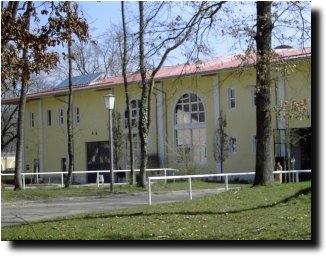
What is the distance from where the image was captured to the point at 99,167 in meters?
44.6

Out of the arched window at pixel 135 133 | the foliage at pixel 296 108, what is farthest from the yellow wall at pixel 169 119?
the foliage at pixel 296 108

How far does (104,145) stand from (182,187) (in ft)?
61.2

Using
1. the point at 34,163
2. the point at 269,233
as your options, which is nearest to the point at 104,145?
the point at 34,163

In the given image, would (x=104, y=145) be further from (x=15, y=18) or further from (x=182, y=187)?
(x=15, y=18)

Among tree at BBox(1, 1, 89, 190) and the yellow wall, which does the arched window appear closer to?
the yellow wall

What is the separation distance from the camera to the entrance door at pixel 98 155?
44.2 m

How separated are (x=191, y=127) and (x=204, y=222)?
28329mm

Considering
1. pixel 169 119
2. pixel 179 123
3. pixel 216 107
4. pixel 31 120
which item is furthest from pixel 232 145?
pixel 31 120

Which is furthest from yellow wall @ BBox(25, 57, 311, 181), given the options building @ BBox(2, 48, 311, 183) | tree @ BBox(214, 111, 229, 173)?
tree @ BBox(214, 111, 229, 173)

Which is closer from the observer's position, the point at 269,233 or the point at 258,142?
the point at 269,233

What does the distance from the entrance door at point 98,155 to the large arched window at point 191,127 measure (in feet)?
21.1

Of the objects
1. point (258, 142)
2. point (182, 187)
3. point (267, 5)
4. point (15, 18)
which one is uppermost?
point (267, 5)

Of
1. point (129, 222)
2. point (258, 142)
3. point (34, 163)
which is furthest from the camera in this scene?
point (34, 163)

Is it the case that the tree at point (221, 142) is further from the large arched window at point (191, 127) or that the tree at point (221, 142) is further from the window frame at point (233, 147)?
the large arched window at point (191, 127)
